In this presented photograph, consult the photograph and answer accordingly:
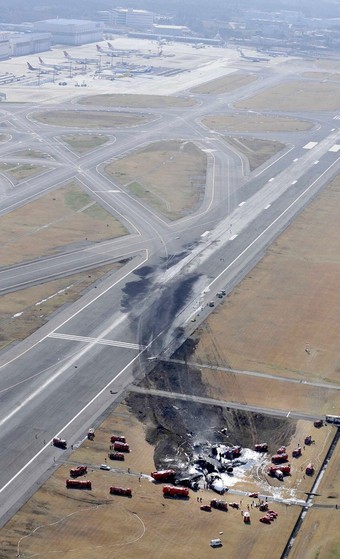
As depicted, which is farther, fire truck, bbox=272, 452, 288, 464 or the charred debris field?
the charred debris field

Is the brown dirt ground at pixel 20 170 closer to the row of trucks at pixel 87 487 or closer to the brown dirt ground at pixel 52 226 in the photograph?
the brown dirt ground at pixel 52 226

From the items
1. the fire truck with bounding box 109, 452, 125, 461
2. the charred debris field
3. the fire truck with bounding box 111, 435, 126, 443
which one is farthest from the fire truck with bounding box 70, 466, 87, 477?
the charred debris field

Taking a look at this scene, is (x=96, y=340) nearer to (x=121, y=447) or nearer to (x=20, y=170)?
(x=121, y=447)

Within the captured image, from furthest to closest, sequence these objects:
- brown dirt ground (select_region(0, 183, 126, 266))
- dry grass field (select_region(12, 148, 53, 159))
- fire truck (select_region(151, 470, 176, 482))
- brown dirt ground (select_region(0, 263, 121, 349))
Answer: dry grass field (select_region(12, 148, 53, 159))
brown dirt ground (select_region(0, 183, 126, 266))
brown dirt ground (select_region(0, 263, 121, 349))
fire truck (select_region(151, 470, 176, 482))

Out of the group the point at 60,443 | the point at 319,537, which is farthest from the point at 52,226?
the point at 319,537

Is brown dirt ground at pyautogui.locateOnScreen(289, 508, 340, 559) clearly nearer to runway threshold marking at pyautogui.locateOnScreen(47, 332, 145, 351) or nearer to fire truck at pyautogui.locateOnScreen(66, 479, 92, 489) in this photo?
fire truck at pyautogui.locateOnScreen(66, 479, 92, 489)
